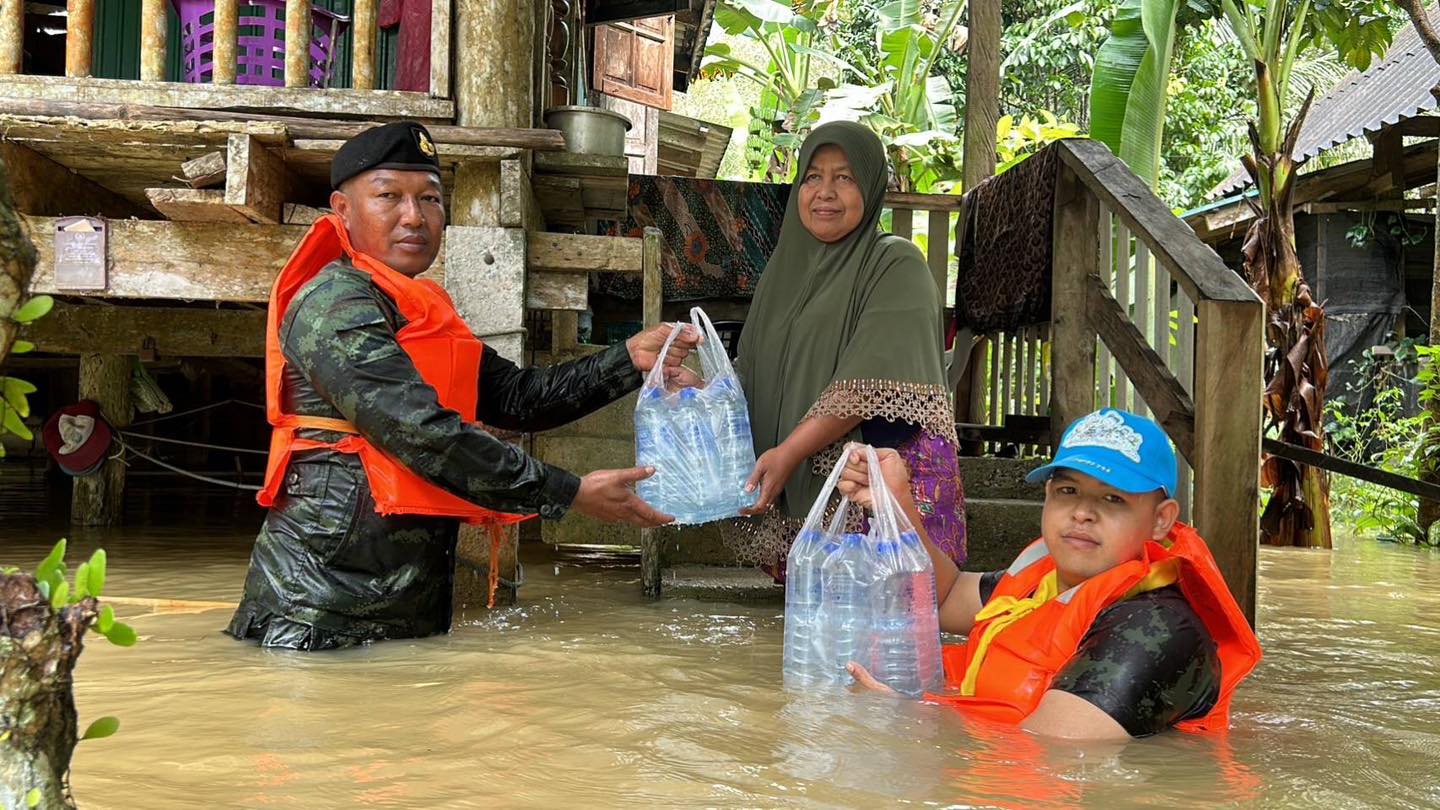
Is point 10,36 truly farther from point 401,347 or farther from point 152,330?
point 401,347

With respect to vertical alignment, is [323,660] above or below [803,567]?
below

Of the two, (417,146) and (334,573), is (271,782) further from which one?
(417,146)

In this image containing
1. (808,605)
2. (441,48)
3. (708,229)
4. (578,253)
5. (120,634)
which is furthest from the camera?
(708,229)

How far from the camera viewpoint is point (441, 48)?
4598 millimetres

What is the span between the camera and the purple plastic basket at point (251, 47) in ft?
16.7

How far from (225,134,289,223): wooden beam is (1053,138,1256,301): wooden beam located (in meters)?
3.17

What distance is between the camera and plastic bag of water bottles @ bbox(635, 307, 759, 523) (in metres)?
3.67

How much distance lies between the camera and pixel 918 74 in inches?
535

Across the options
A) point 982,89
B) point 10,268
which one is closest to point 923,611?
point 10,268

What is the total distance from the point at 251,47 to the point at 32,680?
460 cm

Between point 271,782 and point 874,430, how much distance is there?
2.20 metres

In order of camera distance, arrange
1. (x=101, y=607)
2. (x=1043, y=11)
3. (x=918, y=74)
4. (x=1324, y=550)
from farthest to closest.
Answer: (x=1043, y=11) → (x=918, y=74) → (x=1324, y=550) → (x=101, y=607)

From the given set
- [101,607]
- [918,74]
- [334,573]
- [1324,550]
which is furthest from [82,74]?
[918,74]

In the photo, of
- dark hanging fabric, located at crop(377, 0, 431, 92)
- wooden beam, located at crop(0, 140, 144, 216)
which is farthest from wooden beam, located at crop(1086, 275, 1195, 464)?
wooden beam, located at crop(0, 140, 144, 216)
